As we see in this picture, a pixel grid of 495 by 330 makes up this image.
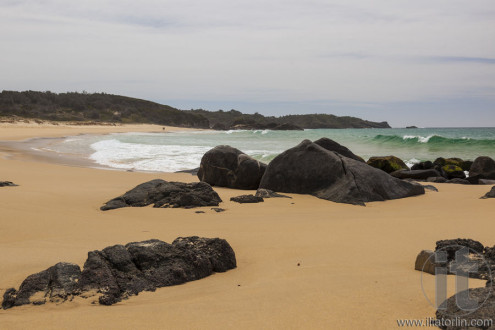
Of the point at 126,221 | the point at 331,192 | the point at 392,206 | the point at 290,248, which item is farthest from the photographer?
the point at 331,192

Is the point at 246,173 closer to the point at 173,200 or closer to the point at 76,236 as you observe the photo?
the point at 173,200

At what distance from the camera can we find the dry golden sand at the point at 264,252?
2455mm

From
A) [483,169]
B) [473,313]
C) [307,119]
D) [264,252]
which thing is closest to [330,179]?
[264,252]

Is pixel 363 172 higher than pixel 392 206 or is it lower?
higher

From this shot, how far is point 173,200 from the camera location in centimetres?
661

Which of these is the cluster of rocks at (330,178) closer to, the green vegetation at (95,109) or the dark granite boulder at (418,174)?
the dark granite boulder at (418,174)

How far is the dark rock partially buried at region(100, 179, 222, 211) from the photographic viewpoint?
21.6ft

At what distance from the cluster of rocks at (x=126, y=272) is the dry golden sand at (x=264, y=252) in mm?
105

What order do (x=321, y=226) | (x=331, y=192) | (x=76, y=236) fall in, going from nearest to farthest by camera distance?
(x=76, y=236) < (x=321, y=226) < (x=331, y=192)

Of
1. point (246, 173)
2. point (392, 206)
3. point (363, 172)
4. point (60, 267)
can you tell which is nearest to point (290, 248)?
point (60, 267)

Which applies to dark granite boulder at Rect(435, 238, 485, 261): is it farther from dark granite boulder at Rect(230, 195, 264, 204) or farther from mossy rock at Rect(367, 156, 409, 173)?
mossy rock at Rect(367, 156, 409, 173)

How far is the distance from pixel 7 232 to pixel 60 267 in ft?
6.71

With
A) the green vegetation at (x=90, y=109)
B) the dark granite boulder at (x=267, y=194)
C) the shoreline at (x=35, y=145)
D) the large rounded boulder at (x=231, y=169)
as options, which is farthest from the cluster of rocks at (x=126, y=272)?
the green vegetation at (x=90, y=109)

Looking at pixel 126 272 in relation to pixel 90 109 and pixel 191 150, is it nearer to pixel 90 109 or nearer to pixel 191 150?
pixel 191 150
